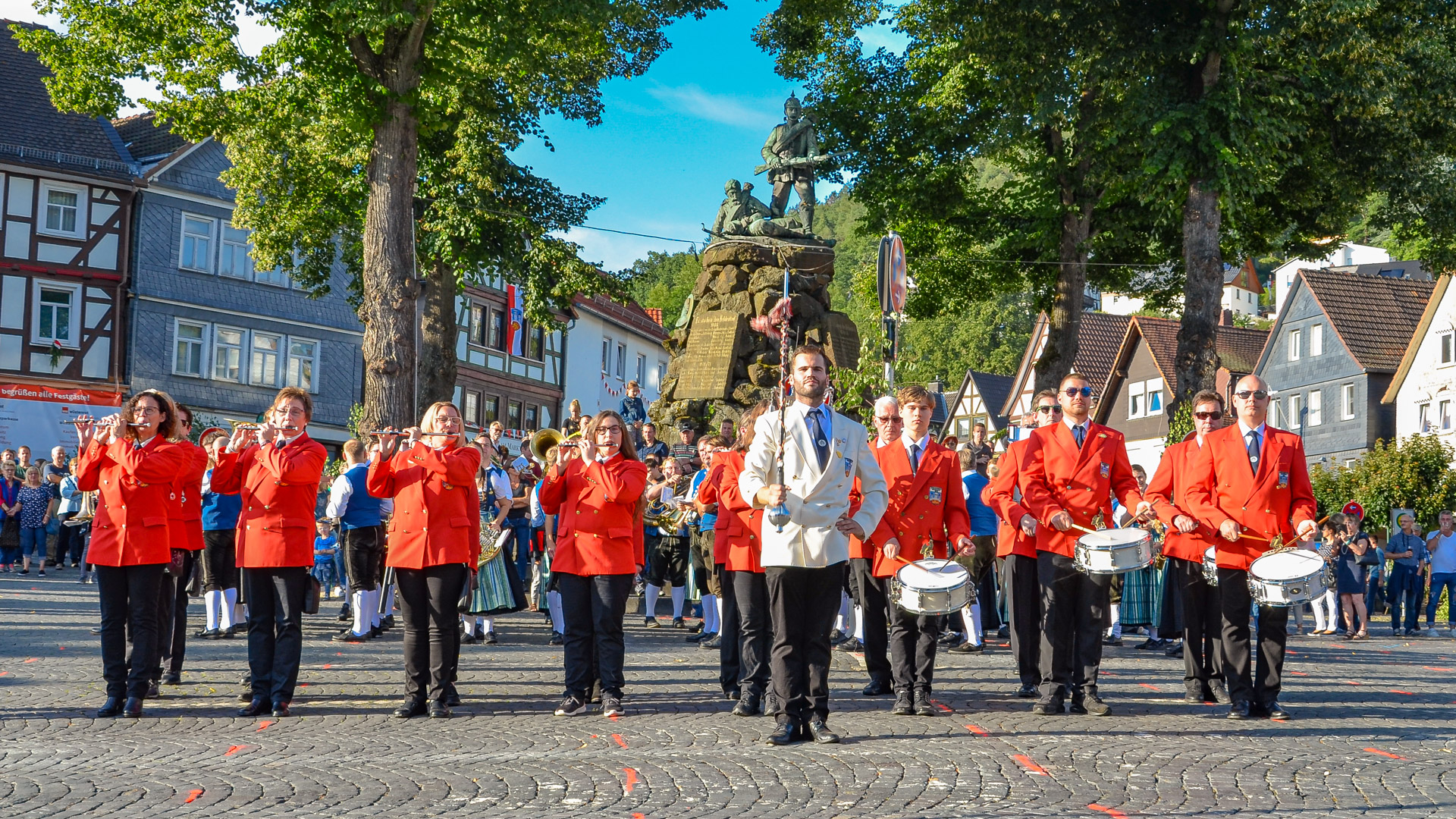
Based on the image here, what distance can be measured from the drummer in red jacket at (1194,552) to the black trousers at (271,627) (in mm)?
5536

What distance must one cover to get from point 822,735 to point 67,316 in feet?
122

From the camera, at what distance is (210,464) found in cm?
1329

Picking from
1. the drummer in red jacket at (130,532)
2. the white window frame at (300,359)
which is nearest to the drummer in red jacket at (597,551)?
the drummer in red jacket at (130,532)

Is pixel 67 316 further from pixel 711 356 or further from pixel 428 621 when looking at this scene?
pixel 428 621

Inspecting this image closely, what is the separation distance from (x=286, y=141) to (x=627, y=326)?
3528 cm

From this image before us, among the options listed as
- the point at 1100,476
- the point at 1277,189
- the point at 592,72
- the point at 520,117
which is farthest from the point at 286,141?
the point at 1100,476

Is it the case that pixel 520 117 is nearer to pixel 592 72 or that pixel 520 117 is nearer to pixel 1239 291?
pixel 592 72

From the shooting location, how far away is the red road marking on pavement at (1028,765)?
6957 millimetres

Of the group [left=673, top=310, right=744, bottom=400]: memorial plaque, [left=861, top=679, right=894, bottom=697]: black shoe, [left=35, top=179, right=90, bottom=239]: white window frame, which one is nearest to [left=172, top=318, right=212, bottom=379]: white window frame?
[left=35, top=179, right=90, bottom=239]: white window frame

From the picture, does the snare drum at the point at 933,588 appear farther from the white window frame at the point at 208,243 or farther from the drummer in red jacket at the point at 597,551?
the white window frame at the point at 208,243

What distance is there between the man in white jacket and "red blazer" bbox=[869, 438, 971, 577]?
1.66m

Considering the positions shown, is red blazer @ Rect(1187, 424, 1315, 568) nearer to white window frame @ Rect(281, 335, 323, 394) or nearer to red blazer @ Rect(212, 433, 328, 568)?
red blazer @ Rect(212, 433, 328, 568)

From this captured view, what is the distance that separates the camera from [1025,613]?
976 centimetres

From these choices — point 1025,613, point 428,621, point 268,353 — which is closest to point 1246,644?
point 1025,613
